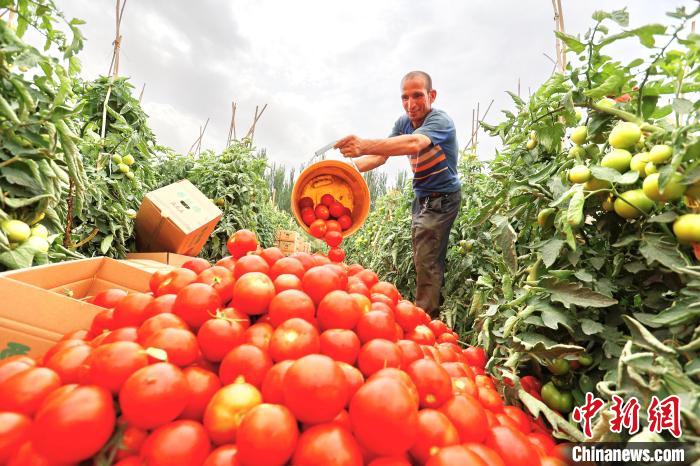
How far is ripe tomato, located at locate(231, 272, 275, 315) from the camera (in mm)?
1137

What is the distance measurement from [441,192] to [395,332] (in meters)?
2.47

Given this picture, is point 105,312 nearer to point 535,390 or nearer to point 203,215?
point 535,390

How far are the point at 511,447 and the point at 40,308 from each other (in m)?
A: 1.60

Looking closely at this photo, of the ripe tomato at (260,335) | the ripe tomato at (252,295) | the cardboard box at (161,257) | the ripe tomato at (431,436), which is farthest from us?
the cardboard box at (161,257)

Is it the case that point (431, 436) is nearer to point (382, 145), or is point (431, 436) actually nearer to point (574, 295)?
point (574, 295)

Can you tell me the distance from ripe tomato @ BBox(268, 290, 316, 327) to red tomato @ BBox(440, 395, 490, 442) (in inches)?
18.5

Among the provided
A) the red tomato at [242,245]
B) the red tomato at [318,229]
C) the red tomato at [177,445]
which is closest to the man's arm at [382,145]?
the red tomato at [318,229]

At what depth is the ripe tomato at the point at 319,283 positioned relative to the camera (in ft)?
4.01

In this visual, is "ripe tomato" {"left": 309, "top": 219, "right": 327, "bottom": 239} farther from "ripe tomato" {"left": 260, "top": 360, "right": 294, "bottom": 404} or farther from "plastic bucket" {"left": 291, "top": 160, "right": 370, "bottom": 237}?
"ripe tomato" {"left": 260, "top": 360, "right": 294, "bottom": 404}

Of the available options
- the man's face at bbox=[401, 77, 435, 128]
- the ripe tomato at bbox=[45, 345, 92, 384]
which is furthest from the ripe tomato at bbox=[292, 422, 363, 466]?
the man's face at bbox=[401, 77, 435, 128]

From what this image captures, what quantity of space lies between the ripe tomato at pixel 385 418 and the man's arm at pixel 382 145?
7.26 feet

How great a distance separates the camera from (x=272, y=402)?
86cm

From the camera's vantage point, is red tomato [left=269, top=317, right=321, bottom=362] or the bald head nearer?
red tomato [left=269, top=317, right=321, bottom=362]

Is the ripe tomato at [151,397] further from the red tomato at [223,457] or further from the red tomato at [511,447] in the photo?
the red tomato at [511,447]
